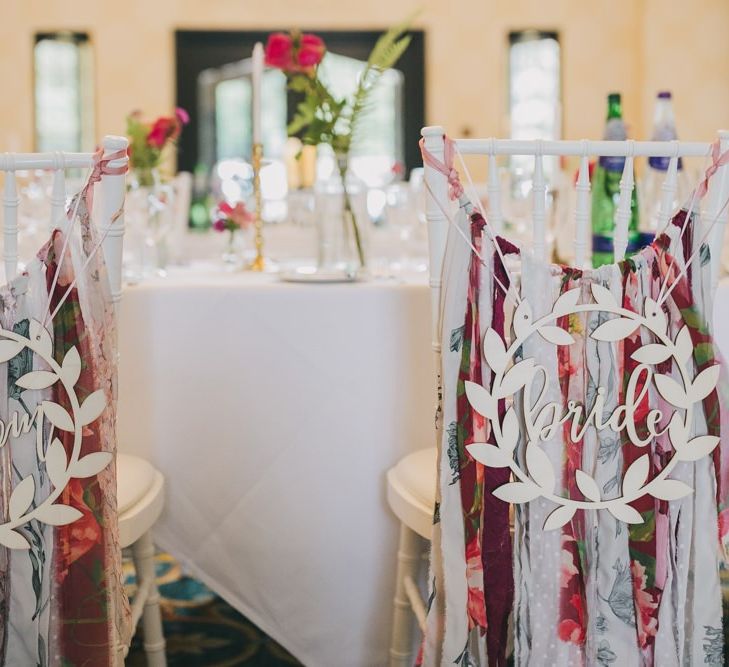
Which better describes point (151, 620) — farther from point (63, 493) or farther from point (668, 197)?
point (668, 197)

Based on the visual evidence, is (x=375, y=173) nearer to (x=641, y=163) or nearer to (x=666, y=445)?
(x=641, y=163)

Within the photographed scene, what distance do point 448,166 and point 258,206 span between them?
88cm

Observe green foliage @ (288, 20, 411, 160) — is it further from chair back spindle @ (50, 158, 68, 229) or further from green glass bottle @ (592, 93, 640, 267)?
chair back spindle @ (50, 158, 68, 229)

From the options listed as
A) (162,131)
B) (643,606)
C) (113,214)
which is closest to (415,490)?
(643,606)

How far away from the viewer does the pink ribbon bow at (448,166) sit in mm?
1095

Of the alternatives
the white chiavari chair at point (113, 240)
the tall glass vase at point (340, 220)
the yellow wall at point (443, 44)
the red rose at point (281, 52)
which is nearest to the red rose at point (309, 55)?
the red rose at point (281, 52)

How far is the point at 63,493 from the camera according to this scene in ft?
3.71

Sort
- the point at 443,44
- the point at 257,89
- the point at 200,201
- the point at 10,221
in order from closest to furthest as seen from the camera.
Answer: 1. the point at 10,221
2. the point at 257,89
3. the point at 200,201
4. the point at 443,44

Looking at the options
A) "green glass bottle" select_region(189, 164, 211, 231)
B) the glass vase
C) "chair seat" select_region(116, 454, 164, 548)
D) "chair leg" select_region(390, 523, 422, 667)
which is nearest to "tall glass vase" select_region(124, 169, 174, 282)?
the glass vase

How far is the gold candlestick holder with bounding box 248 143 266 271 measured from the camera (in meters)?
1.90

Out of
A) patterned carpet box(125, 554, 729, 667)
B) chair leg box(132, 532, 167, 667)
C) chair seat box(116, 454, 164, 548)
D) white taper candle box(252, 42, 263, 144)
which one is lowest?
patterned carpet box(125, 554, 729, 667)

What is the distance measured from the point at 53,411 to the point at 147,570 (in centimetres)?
45

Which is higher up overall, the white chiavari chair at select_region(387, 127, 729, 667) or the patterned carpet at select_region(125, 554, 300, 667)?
the white chiavari chair at select_region(387, 127, 729, 667)

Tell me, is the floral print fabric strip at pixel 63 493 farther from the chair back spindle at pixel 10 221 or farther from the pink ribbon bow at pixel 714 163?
the pink ribbon bow at pixel 714 163
